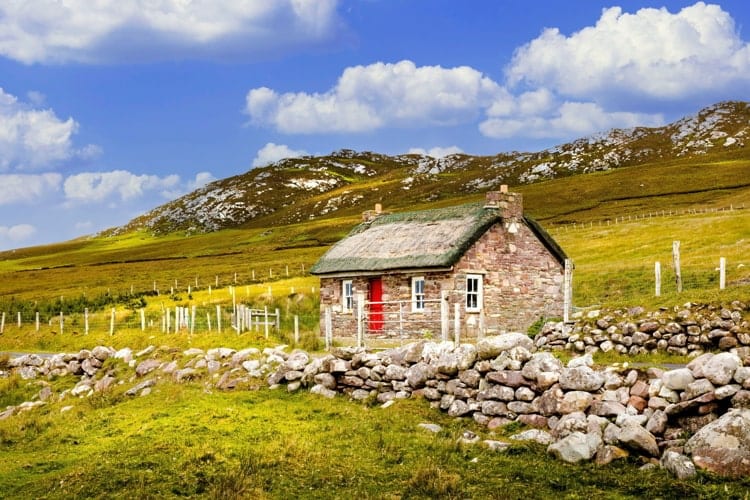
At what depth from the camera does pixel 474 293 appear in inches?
1364

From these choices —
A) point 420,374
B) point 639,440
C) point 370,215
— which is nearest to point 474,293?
point 370,215

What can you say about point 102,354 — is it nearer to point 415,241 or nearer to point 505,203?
point 415,241

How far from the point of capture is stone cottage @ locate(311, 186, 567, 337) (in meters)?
33.8

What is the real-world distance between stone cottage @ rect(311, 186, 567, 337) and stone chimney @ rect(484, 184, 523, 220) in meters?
0.05

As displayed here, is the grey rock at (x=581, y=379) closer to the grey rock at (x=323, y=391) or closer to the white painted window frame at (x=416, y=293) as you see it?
the grey rock at (x=323, y=391)

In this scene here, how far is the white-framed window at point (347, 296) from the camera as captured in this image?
37344 millimetres

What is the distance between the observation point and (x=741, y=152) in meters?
165

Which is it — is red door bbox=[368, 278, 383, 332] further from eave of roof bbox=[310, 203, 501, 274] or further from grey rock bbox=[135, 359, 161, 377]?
grey rock bbox=[135, 359, 161, 377]

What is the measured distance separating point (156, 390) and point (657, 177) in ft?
420

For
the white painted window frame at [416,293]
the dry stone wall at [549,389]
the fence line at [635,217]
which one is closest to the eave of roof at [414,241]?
the white painted window frame at [416,293]

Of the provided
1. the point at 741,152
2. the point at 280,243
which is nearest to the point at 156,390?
the point at 280,243

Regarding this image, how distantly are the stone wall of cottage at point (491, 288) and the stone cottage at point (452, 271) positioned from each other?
0.05 meters

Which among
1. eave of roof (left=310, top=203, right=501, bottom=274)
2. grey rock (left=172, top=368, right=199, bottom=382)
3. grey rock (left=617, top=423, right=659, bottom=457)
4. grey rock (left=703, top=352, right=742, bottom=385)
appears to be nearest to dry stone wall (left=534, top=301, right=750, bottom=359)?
grey rock (left=703, top=352, right=742, bottom=385)

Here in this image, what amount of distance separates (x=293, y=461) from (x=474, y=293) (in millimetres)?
23054
